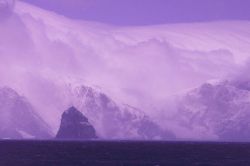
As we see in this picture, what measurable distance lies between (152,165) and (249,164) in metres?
29.0

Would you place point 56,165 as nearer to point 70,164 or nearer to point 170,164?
point 70,164

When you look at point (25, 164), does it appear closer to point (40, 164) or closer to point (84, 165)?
point (40, 164)

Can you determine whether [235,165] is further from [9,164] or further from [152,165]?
[9,164]

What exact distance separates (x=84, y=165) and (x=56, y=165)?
7238 mm

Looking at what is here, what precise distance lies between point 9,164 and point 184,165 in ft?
150

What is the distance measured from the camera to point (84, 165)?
155250mm

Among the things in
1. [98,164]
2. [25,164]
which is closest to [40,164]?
[25,164]

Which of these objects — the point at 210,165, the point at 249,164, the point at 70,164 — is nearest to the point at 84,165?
the point at 70,164

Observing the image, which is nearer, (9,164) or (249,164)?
(9,164)

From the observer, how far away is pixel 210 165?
534ft

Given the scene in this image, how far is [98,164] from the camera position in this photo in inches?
6452

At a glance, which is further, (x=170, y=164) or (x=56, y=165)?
(x=170, y=164)

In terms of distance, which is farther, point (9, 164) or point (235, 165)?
point (235, 165)

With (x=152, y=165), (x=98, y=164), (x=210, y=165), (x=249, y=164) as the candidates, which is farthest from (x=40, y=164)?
(x=249, y=164)
